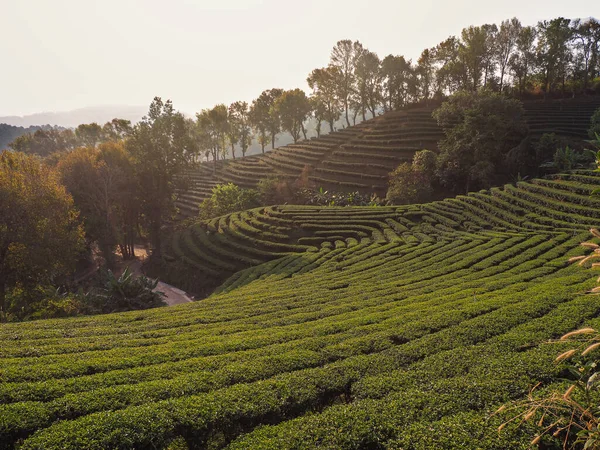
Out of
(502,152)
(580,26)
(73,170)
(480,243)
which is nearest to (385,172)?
(502,152)

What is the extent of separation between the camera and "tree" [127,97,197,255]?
4106 cm

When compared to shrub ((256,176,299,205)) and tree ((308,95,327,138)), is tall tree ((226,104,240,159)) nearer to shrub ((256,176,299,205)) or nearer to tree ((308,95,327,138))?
tree ((308,95,327,138))

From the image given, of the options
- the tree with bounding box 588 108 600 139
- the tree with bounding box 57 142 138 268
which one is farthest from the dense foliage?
the tree with bounding box 57 142 138 268

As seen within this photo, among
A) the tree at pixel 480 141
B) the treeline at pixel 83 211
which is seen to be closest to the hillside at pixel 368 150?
the tree at pixel 480 141

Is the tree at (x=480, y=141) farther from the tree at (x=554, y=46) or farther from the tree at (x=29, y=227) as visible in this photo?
the tree at (x=29, y=227)

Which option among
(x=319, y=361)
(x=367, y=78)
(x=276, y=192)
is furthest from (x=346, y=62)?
(x=319, y=361)

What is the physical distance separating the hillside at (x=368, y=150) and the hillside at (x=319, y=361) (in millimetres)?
35850

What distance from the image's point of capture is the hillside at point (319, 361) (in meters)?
6.95

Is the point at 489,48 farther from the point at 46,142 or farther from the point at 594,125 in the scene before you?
the point at 46,142

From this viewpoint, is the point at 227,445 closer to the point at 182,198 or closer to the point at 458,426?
the point at 458,426

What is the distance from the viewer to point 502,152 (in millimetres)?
45812

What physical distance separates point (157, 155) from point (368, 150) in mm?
36283

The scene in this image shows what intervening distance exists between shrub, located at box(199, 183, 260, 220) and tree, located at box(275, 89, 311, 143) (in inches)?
1365

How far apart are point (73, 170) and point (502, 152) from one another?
51.0 m
